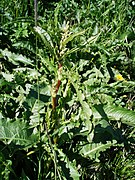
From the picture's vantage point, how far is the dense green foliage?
6.04ft

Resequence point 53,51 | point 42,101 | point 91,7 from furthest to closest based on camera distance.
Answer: point 91,7
point 42,101
point 53,51

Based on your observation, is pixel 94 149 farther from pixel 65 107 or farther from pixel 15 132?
pixel 15 132

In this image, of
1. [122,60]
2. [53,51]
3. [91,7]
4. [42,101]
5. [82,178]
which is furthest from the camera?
[91,7]

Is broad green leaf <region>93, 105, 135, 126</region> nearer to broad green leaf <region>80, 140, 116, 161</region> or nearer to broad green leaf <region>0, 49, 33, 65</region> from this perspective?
broad green leaf <region>80, 140, 116, 161</region>

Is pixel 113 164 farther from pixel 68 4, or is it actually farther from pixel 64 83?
pixel 68 4

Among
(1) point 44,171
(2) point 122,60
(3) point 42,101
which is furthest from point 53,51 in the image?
(2) point 122,60

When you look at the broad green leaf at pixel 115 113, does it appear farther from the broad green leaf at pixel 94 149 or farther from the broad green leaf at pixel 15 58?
the broad green leaf at pixel 15 58

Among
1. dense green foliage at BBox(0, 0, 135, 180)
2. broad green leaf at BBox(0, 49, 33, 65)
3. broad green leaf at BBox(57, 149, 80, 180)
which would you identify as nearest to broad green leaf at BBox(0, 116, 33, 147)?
dense green foliage at BBox(0, 0, 135, 180)

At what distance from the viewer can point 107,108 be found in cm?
Result: 202

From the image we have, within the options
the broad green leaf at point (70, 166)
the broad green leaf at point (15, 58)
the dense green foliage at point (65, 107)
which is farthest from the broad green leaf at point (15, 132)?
the broad green leaf at point (15, 58)

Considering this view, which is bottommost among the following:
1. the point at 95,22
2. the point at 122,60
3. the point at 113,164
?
the point at 113,164

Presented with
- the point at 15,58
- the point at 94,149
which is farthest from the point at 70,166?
the point at 15,58

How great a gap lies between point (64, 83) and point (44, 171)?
0.45 metres

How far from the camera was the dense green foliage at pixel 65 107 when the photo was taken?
184 centimetres
